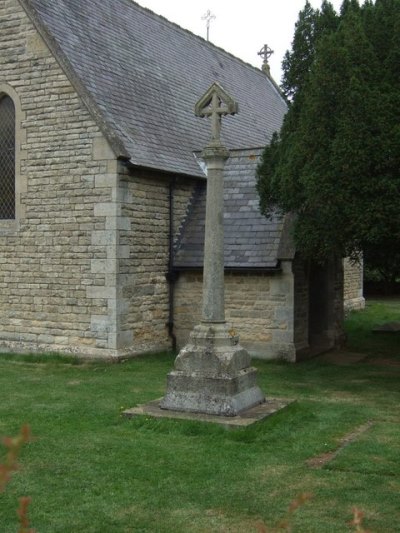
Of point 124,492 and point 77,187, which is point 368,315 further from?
point 124,492

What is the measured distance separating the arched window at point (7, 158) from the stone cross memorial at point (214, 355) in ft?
22.4

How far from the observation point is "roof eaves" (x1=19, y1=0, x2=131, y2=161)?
1343cm

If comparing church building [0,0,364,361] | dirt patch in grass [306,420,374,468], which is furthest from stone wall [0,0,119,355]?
dirt patch in grass [306,420,374,468]

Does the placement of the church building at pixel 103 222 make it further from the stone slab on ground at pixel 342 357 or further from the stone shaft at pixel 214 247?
the stone shaft at pixel 214 247

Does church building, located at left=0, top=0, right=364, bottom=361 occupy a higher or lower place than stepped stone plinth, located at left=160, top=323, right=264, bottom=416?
higher

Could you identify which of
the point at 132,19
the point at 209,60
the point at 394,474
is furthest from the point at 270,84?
the point at 394,474

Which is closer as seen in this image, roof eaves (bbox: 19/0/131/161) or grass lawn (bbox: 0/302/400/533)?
grass lawn (bbox: 0/302/400/533)

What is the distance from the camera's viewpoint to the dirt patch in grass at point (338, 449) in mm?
7093

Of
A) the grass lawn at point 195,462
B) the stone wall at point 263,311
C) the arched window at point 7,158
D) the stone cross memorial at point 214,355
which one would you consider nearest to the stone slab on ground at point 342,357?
the stone wall at point 263,311

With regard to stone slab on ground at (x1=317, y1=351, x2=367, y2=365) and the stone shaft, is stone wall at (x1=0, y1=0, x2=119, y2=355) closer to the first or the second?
stone slab on ground at (x1=317, y1=351, x2=367, y2=365)

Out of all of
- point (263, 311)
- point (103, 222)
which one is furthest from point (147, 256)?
point (263, 311)

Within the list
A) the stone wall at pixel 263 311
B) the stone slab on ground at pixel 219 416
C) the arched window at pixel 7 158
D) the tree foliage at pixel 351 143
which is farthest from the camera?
the arched window at pixel 7 158

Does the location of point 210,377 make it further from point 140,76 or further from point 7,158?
point 140,76

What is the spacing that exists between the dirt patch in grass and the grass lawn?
0.01m
